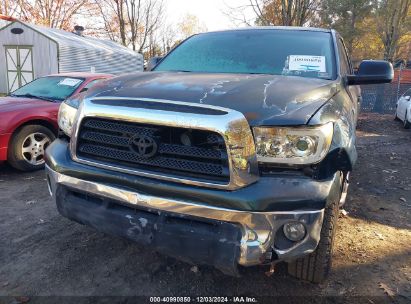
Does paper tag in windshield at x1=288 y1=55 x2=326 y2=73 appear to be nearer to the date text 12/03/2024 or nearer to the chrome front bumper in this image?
the chrome front bumper

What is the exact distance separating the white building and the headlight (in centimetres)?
1635

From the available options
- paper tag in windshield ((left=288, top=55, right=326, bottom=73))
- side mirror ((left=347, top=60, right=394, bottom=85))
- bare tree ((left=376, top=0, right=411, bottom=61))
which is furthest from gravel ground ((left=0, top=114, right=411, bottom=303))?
bare tree ((left=376, top=0, right=411, bottom=61))

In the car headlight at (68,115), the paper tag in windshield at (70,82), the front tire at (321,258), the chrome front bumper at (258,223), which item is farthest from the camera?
the paper tag in windshield at (70,82)

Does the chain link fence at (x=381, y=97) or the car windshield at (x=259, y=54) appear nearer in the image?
the car windshield at (x=259, y=54)

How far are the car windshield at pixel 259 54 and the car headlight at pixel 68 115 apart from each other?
110cm

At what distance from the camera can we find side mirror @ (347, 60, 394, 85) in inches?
127

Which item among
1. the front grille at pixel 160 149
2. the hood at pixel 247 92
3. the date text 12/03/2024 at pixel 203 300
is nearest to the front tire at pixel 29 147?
the hood at pixel 247 92

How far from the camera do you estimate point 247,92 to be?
2297 mm

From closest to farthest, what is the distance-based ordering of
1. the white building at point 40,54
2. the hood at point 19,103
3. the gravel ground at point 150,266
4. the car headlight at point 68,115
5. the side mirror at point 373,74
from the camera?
the gravel ground at point 150,266 → the car headlight at point 68,115 → the side mirror at point 373,74 → the hood at point 19,103 → the white building at point 40,54

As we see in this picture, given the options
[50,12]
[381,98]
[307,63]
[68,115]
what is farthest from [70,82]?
[50,12]

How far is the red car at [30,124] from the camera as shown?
5094 millimetres

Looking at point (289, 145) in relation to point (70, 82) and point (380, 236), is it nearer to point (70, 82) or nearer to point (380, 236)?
point (380, 236)

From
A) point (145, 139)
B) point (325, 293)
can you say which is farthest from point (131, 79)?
point (325, 293)

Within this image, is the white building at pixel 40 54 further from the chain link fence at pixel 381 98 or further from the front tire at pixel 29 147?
the chain link fence at pixel 381 98
